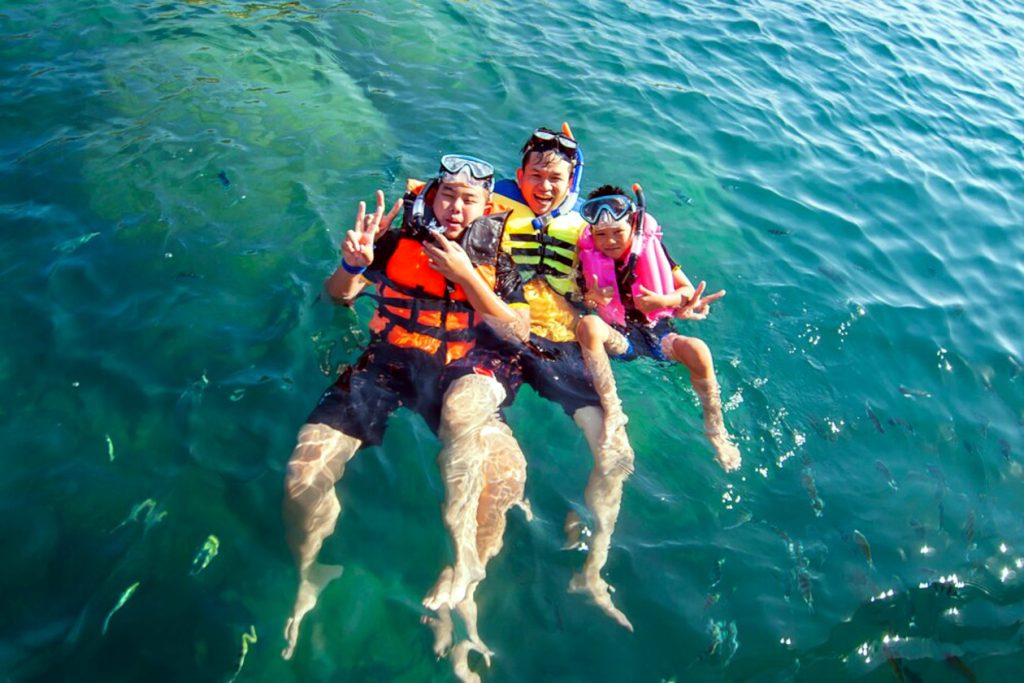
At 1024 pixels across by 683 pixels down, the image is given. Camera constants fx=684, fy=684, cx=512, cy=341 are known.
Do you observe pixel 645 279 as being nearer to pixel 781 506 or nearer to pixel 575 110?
pixel 781 506

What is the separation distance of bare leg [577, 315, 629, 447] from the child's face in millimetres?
637

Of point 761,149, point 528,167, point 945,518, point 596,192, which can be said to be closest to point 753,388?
point 945,518

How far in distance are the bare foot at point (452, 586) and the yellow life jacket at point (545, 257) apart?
2093 millimetres

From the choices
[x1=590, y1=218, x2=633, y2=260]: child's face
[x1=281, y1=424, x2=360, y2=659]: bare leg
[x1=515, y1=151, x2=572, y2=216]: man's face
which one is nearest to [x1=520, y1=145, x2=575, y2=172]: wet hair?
[x1=515, y1=151, x2=572, y2=216]: man's face

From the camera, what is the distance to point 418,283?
4859mm

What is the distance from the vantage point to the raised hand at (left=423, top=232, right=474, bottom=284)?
4535mm

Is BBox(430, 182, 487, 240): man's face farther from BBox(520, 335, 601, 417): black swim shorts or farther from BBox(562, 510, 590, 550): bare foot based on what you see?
BBox(562, 510, 590, 550): bare foot

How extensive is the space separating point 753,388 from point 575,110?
4.99m

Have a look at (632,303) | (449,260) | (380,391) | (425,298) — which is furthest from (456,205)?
(632,303)

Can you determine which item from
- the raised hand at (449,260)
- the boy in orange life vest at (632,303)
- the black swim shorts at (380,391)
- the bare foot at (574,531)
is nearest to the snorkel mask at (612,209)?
the boy in orange life vest at (632,303)

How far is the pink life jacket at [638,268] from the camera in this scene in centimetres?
521

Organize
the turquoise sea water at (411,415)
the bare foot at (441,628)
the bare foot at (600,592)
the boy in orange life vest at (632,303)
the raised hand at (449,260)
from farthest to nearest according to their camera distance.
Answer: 1. the boy in orange life vest at (632,303)
2. the raised hand at (449,260)
3. the bare foot at (600,592)
4. the turquoise sea water at (411,415)
5. the bare foot at (441,628)

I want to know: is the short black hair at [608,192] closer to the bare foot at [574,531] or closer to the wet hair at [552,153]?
the wet hair at [552,153]

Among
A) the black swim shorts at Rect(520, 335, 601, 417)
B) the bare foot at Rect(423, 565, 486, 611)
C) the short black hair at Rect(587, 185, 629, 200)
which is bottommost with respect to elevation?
the bare foot at Rect(423, 565, 486, 611)
